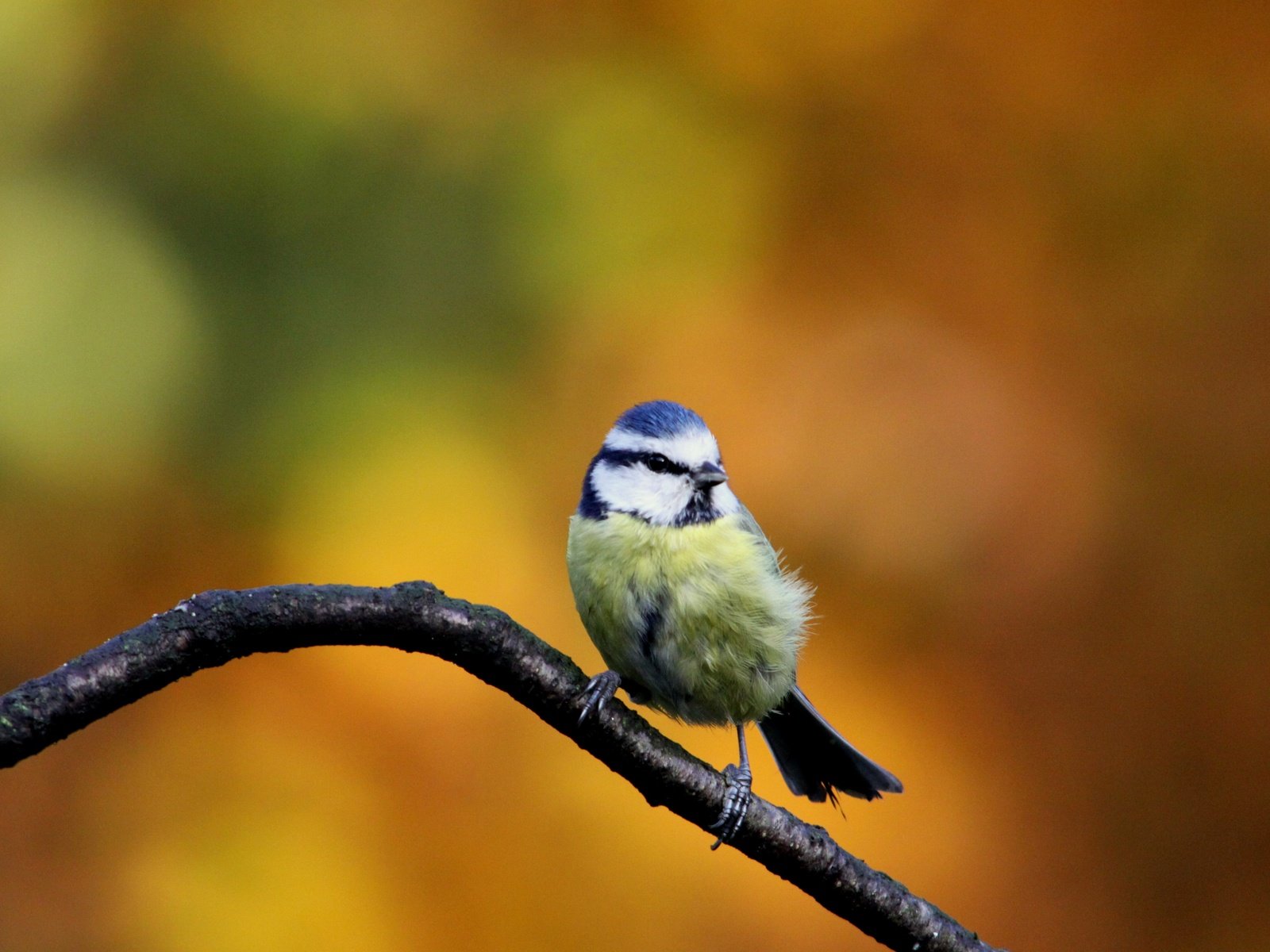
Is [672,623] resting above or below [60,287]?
below

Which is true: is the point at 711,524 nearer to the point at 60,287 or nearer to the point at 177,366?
the point at 177,366

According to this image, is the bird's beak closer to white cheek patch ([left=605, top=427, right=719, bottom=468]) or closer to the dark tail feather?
white cheek patch ([left=605, top=427, right=719, bottom=468])

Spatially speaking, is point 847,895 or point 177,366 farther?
point 177,366

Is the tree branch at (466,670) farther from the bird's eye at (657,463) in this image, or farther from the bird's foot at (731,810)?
the bird's eye at (657,463)

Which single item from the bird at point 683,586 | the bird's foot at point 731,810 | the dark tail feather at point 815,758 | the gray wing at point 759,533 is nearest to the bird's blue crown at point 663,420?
the bird at point 683,586

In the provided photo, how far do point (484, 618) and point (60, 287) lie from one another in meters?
1.63

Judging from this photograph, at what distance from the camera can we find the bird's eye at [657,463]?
1364 mm

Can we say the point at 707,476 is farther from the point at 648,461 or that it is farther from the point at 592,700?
the point at 592,700

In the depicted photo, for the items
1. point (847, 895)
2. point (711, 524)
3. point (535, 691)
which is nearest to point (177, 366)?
point (711, 524)

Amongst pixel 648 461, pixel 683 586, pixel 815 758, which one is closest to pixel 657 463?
pixel 648 461

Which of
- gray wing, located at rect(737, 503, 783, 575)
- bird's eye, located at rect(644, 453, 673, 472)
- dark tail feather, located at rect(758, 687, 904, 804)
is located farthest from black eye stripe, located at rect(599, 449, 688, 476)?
dark tail feather, located at rect(758, 687, 904, 804)

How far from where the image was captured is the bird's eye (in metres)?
1.36

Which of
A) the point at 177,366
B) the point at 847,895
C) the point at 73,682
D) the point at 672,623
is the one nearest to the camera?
the point at 73,682

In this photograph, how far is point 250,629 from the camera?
0.75 m
